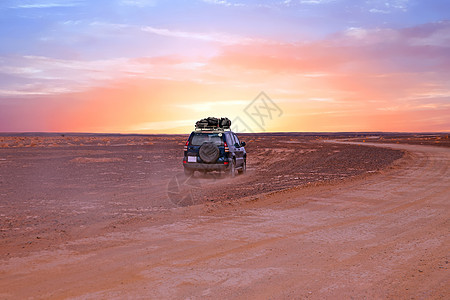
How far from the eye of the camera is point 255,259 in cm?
580

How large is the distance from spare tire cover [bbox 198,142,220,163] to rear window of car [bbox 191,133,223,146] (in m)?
0.24

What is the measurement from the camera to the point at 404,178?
619 inches

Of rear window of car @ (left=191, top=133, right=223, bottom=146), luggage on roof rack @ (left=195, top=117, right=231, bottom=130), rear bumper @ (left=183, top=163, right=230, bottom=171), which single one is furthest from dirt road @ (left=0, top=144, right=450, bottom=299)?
luggage on roof rack @ (left=195, top=117, right=231, bottom=130)

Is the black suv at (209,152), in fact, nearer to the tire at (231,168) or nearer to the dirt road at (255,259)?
the tire at (231,168)

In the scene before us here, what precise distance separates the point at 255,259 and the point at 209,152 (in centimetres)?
1130

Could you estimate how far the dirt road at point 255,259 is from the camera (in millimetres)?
4695

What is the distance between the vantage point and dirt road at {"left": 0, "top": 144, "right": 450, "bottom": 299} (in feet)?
15.4

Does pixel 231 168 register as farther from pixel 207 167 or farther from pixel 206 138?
pixel 206 138

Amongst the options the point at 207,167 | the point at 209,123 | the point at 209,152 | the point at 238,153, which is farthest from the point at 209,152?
the point at 209,123

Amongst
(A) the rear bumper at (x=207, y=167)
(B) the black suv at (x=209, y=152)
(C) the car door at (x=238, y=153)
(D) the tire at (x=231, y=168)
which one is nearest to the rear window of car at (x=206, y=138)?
(B) the black suv at (x=209, y=152)

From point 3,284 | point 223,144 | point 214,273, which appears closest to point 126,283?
point 214,273

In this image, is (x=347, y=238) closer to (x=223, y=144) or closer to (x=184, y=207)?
(x=184, y=207)

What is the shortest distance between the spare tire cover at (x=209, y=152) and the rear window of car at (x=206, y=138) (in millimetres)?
238

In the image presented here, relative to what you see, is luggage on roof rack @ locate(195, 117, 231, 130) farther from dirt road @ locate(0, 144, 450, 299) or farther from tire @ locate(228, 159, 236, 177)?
dirt road @ locate(0, 144, 450, 299)
